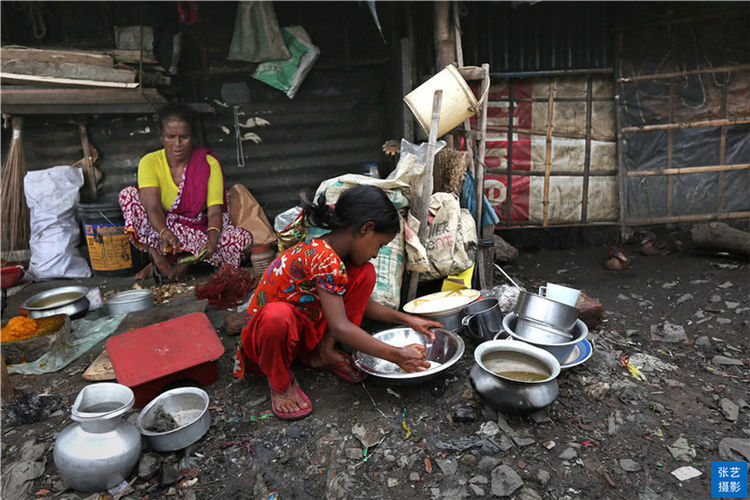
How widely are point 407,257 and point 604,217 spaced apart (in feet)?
11.1

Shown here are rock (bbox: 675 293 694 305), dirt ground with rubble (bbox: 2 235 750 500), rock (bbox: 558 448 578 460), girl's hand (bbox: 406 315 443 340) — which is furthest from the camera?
rock (bbox: 675 293 694 305)

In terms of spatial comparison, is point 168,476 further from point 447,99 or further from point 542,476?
point 447,99

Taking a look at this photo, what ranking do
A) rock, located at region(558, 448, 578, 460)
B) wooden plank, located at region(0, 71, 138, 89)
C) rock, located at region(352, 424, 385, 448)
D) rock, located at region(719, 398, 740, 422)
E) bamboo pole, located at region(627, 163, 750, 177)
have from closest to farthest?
rock, located at region(558, 448, 578, 460) → rock, located at region(352, 424, 385, 448) → rock, located at region(719, 398, 740, 422) → wooden plank, located at region(0, 71, 138, 89) → bamboo pole, located at region(627, 163, 750, 177)

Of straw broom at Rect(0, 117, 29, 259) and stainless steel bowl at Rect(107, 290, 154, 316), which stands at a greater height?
straw broom at Rect(0, 117, 29, 259)

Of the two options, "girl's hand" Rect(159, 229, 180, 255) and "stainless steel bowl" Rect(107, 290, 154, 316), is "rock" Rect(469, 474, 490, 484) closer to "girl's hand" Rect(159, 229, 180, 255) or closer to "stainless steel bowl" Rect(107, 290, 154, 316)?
"stainless steel bowl" Rect(107, 290, 154, 316)

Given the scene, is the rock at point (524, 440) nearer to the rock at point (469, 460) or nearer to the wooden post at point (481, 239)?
the rock at point (469, 460)

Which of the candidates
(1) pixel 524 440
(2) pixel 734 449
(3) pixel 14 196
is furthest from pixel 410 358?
(3) pixel 14 196

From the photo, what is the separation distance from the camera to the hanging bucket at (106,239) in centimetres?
479

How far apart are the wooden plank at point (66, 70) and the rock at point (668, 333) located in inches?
212

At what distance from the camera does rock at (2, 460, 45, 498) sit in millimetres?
2090

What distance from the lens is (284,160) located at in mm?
5676

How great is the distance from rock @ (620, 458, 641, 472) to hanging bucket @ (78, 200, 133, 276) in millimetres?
4951

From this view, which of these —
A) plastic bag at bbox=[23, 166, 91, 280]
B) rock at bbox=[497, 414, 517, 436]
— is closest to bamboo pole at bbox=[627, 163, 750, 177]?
rock at bbox=[497, 414, 517, 436]

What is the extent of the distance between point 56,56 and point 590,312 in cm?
544
